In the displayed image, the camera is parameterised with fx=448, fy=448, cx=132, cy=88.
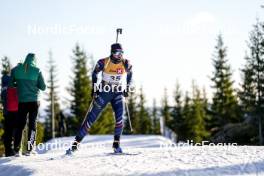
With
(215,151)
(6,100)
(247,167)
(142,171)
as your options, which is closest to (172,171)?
(142,171)

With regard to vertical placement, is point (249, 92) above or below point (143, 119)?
above

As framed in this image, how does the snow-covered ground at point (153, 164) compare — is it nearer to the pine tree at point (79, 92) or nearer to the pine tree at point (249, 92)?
the pine tree at point (249, 92)

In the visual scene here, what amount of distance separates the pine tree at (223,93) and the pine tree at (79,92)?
1425 centimetres

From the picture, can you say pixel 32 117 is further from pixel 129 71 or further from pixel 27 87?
pixel 129 71

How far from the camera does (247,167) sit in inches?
283

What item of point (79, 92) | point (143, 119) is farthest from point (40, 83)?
point (143, 119)

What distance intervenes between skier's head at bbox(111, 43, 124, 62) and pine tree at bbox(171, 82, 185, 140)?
1887 inches

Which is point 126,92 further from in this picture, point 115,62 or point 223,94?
point 223,94

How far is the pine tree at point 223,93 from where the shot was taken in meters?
49.4

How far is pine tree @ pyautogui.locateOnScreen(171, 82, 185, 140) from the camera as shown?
56.8 metres

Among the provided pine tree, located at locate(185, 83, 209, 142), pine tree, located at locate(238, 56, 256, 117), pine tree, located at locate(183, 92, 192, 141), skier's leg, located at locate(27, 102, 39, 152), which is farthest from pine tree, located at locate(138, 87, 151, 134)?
skier's leg, located at locate(27, 102, 39, 152)

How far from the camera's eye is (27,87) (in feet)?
31.1

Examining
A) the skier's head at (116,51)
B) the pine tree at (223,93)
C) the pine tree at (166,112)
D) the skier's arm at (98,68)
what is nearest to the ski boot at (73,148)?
the skier's arm at (98,68)

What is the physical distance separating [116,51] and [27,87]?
213 cm
